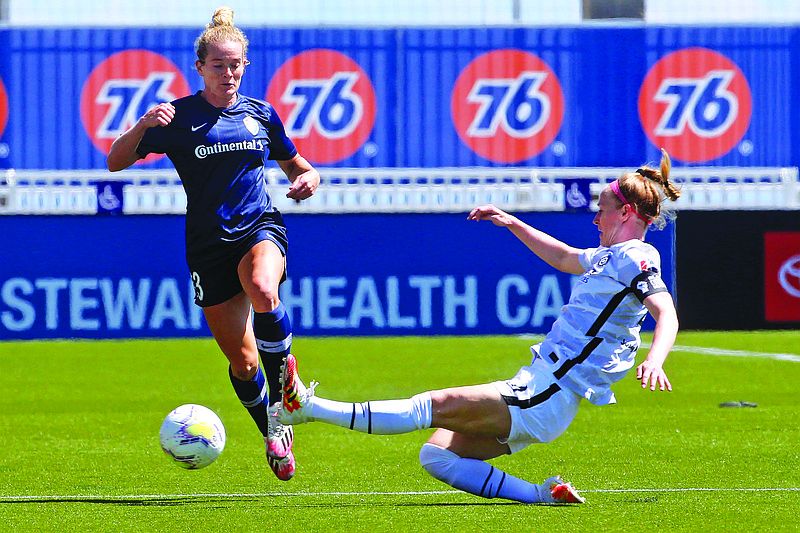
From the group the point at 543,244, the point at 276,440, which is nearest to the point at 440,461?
the point at 276,440

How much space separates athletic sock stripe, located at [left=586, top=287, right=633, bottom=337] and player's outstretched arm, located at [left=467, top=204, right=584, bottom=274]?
1.37 ft

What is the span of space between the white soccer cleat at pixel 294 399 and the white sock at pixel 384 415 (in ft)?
0.28

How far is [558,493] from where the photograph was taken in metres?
4.77

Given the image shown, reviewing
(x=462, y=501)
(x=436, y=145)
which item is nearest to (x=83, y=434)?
(x=462, y=501)

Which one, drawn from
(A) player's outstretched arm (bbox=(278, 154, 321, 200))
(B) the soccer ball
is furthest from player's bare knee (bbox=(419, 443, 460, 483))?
(A) player's outstretched arm (bbox=(278, 154, 321, 200))

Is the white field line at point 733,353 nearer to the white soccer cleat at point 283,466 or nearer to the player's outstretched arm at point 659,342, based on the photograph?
the white soccer cleat at point 283,466

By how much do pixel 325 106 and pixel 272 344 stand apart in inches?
781

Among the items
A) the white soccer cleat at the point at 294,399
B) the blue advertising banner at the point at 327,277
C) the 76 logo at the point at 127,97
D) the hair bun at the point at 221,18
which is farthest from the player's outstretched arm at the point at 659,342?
the 76 logo at the point at 127,97

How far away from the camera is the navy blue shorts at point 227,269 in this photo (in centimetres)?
530

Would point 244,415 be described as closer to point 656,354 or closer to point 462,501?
point 462,501

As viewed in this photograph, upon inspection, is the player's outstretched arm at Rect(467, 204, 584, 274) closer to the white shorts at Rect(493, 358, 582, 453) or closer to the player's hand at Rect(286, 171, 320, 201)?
the white shorts at Rect(493, 358, 582, 453)

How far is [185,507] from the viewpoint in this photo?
4820 millimetres

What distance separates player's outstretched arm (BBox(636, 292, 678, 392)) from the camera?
3.92 m

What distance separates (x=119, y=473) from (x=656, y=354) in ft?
9.45
